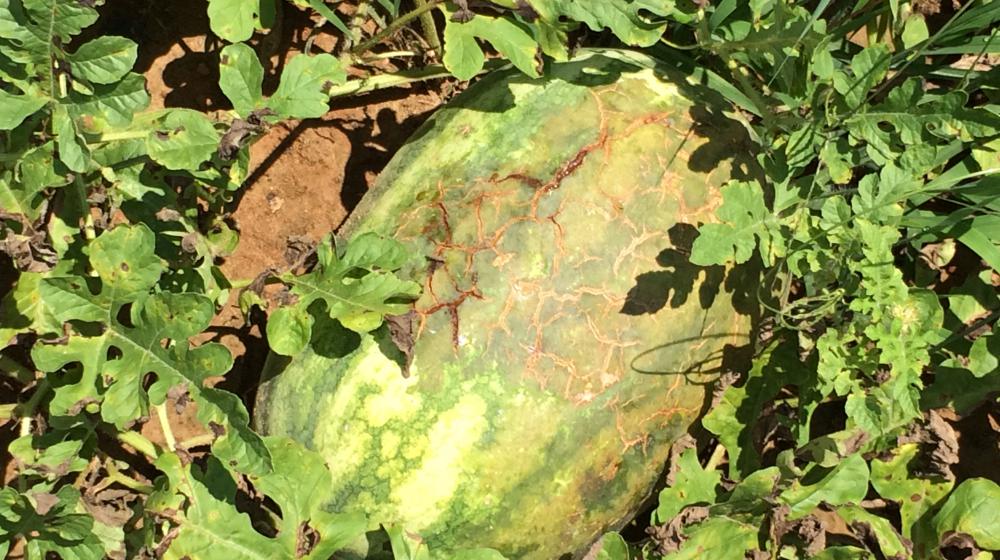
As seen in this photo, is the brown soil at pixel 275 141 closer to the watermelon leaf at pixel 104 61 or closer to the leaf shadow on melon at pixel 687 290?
the watermelon leaf at pixel 104 61

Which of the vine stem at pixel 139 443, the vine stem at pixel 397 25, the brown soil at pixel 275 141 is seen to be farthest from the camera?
the brown soil at pixel 275 141

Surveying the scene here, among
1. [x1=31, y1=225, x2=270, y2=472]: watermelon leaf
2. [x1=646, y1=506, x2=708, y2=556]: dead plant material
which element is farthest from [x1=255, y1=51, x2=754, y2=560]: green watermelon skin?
[x1=31, y1=225, x2=270, y2=472]: watermelon leaf

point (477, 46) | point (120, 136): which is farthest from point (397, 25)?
point (120, 136)

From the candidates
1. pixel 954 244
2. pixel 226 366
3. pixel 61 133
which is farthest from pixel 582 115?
pixel 954 244

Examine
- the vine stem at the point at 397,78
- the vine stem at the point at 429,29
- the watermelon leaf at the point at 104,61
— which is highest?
the watermelon leaf at the point at 104,61

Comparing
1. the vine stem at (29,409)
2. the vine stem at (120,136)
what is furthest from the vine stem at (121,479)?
the vine stem at (120,136)

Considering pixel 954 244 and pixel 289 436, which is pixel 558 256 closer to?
pixel 289 436

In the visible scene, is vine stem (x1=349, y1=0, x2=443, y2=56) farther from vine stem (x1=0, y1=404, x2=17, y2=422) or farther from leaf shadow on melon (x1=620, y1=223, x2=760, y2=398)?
vine stem (x1=0, y1=404, x2=17, y2=422)

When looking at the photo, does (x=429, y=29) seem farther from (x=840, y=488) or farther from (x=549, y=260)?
(x=840, y=488)

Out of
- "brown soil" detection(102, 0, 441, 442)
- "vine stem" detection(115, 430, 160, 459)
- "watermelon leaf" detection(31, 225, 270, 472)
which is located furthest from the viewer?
"brown soil" detection(102, 0, 441, 442)
